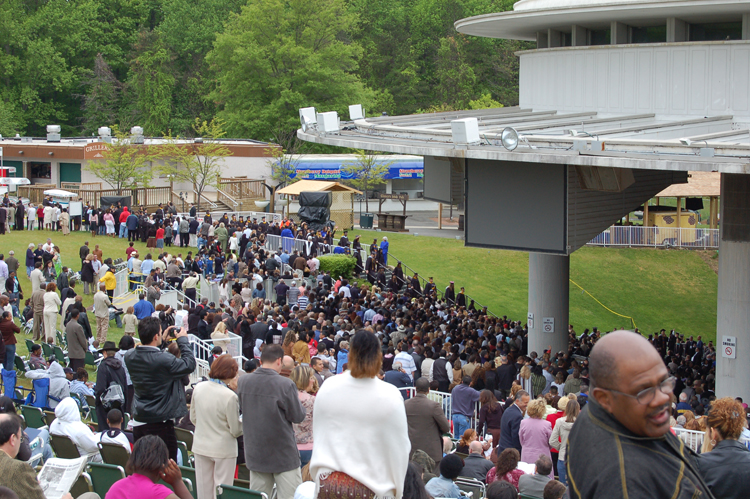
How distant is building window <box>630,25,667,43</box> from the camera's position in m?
20.1

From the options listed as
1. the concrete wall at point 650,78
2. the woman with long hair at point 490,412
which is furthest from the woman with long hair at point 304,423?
Answer: the concrete wall at point 650,78

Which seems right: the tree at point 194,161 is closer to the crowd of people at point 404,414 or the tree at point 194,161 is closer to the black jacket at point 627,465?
the crowd of people at point 404,414

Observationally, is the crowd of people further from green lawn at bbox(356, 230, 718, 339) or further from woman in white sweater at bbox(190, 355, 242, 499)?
green lawn at bbox(356, 230, 718, 339)

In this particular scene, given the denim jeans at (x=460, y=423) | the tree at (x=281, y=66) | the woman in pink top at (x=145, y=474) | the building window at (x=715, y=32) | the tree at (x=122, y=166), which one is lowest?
the denim jeans at (x=460, y=423)

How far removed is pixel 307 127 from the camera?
858 inches

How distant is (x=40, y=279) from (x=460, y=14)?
61481 mm

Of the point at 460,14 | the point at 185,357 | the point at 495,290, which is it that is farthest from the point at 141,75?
the point at 185,357

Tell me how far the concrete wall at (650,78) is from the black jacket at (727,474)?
1594cm

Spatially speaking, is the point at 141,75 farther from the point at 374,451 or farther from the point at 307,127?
the point at 374,451

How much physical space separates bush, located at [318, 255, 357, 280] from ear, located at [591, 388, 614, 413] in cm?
2569

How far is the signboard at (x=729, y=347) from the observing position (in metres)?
17.7

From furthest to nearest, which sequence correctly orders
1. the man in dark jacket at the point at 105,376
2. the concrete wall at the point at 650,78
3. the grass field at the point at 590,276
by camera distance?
the grass field at the point at 590,276
the concrete wall at the point at 650,78
the man in dark jacket at the point at 105,376

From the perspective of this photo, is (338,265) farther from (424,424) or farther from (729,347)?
(424,424)

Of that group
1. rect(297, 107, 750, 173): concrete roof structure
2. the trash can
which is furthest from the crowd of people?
the trash can
